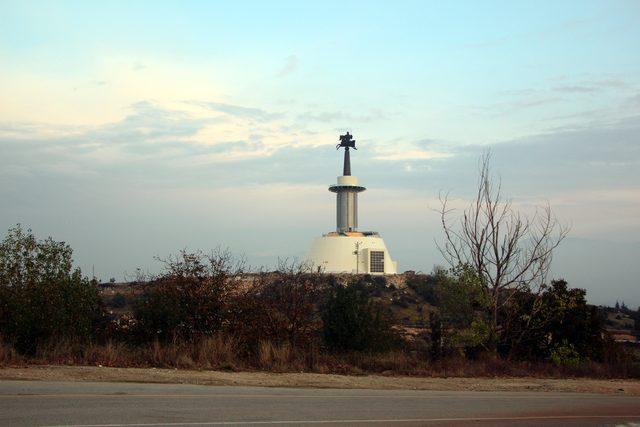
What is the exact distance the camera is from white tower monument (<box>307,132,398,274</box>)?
69312 mm

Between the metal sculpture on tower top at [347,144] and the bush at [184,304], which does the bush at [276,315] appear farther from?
the metal sculpture on tower top at [347,144]

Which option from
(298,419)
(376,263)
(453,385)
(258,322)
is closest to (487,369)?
(453,385)

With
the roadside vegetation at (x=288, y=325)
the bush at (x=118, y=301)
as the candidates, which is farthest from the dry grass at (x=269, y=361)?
the bush at (x=118, y=301)

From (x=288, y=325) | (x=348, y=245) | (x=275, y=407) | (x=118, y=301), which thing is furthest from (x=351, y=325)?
(x=348, y=245)

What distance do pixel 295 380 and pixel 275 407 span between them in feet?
15.6

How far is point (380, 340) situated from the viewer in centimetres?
2136

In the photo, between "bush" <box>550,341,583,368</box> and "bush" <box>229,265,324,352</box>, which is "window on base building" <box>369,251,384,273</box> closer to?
"bush" <box>229,265,324,352</box>

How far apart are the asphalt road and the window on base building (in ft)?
183

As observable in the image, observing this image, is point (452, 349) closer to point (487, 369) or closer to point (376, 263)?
point (487, 369)

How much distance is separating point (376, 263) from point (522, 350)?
158ft

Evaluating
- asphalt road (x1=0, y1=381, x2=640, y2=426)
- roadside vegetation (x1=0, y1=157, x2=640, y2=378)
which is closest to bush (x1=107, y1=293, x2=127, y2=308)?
roadside vegetation (x1=0, y1=157, x2=640, y2=378)

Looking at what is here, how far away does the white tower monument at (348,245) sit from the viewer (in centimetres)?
6931

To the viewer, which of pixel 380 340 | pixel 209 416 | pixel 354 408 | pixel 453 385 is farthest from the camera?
pixel 380 340

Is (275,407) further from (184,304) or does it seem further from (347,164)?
(347,164)
